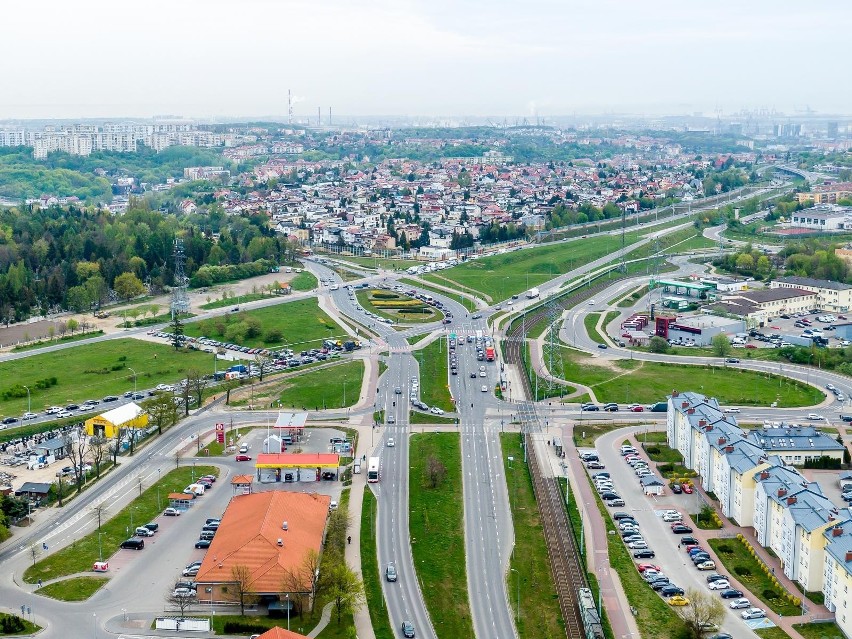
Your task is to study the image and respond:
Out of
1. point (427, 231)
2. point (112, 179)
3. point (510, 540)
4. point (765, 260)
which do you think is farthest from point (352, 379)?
point (112, 179)

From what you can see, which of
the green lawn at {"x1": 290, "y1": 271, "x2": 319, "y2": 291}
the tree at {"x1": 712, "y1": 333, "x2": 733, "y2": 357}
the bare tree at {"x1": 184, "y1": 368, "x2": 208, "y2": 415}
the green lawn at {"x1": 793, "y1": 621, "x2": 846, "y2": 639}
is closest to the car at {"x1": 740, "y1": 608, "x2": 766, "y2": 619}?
the green lawn at {"x1": 793, "y1": 621, "x2": 846, "y2": 639}

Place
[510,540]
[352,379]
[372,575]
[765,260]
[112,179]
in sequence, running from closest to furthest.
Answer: [372,575], [510,540], [352,379], [765,260], [112,179]

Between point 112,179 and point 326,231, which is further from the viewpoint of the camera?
point 112,179

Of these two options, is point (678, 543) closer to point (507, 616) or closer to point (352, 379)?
point (507, 616)

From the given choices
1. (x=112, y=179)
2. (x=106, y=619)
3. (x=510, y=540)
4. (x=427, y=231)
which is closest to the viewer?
(x=106, y=619)

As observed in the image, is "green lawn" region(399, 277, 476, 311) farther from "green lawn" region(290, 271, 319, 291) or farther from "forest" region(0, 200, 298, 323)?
"forest" region(0, 200, 298, 323)
